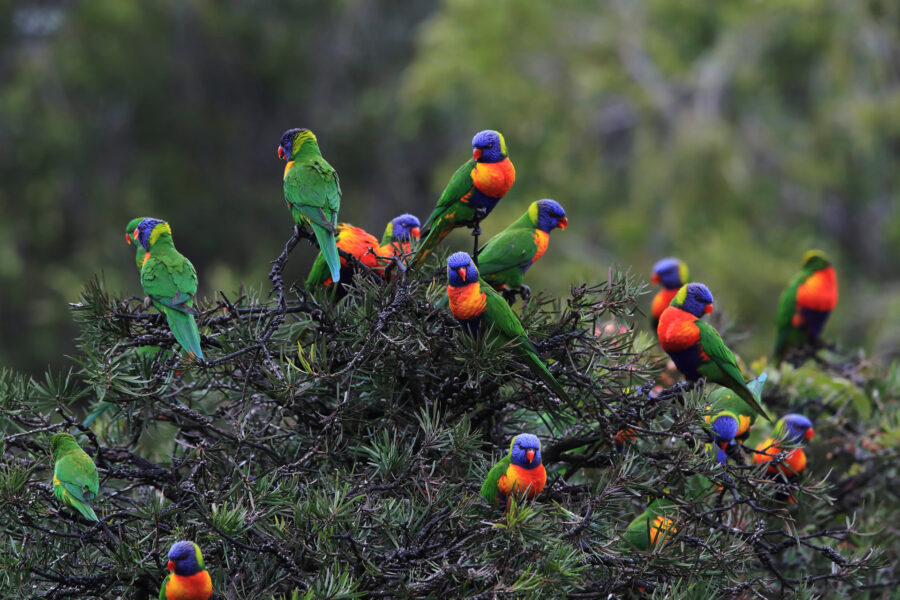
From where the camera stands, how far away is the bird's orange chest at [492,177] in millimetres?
3049

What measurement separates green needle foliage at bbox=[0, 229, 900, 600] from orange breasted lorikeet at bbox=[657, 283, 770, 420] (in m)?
0.19

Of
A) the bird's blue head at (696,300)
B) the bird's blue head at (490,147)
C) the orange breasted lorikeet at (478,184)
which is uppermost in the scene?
the bird's blue head at (490,147)

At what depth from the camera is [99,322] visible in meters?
2.55

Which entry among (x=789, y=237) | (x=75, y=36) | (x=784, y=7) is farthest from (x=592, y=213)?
(x=75, y=36)

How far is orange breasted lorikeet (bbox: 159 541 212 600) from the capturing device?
2148 mm

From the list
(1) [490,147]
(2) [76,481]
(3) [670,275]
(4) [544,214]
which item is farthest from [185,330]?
(3) [670,275]

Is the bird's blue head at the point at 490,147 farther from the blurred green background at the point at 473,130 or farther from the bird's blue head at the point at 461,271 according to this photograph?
the blurred green background at the point at 473,130

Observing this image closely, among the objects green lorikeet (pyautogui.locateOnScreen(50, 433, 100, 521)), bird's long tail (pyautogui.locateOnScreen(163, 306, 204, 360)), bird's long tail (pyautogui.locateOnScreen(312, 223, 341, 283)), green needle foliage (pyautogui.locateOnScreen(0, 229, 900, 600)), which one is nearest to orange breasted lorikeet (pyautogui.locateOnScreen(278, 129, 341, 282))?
bird's long tail (pyautogui.locateOnScreen(312, 223, 341, 283))

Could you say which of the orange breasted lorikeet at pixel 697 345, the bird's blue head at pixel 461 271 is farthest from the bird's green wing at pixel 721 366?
the bird's blue head at pixel 461 271

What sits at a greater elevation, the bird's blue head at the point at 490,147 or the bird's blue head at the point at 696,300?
the bird's blue head at the point at 490,147

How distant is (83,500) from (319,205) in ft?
3.78

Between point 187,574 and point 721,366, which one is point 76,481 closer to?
point 187,574

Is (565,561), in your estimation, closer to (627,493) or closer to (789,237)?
(627,493)

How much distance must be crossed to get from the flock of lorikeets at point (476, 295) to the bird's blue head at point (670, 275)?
1.40m
